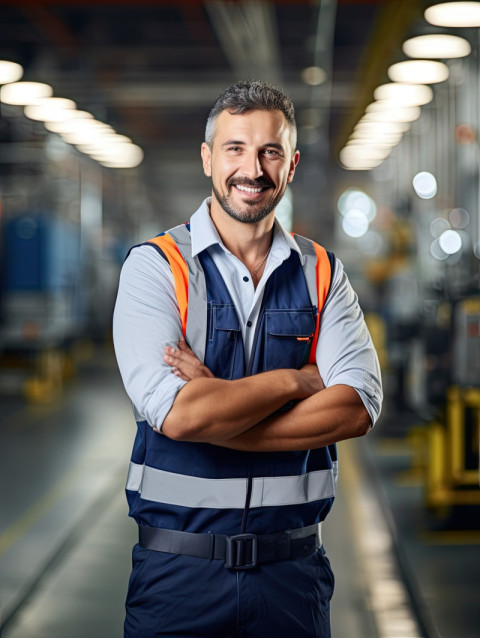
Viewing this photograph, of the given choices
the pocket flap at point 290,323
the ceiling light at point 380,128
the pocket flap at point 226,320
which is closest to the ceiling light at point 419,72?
the ceiling light at point 380,128

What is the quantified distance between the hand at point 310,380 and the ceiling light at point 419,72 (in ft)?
13.6

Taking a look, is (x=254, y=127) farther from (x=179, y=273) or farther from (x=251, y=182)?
(x=179, y=273)

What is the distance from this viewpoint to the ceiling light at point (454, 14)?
484cm

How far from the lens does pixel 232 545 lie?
2205 millimetres

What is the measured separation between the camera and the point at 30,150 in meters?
14.5

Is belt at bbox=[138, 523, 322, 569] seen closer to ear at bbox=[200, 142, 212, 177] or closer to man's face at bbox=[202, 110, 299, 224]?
man's face at bbox=[202, 110, 299, 224]

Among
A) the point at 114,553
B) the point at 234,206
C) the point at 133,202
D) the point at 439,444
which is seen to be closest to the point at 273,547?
the point at 234,206

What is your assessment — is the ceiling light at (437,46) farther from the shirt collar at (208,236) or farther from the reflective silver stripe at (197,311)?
the reflective silver stripe at (197,311)

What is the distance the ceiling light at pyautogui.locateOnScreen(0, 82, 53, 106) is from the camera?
22.4ft

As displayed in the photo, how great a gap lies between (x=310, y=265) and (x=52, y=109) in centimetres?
577

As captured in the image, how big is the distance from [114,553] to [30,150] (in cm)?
987

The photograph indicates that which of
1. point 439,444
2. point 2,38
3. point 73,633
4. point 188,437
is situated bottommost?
point 73,633

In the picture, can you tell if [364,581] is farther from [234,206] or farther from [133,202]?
[133,202]

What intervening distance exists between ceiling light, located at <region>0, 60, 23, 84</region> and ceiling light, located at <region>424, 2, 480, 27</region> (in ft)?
9.45
